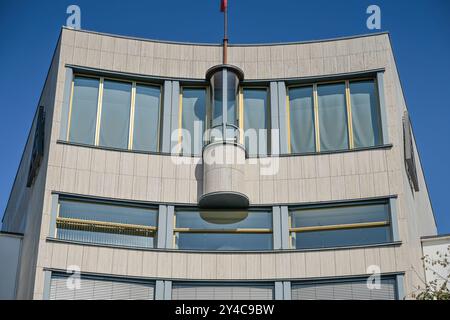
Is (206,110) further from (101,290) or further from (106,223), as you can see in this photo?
(101,290)

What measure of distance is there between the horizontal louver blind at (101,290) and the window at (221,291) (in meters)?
0.91

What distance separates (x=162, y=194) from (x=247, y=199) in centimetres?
272

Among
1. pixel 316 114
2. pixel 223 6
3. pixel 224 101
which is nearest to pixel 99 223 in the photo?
pixel 224 101

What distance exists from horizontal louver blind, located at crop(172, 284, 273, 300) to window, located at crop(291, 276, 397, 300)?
3.00ft

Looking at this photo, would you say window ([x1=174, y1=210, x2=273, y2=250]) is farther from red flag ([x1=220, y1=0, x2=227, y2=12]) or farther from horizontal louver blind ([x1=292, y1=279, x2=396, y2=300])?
red flag ([x1=220, y1=0, x2=227, y2=12])

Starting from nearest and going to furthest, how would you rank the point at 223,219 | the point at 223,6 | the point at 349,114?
1. the point at 223,219
2. the point at 349,114
3. the point at 223,6

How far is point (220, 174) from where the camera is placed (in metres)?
25.3

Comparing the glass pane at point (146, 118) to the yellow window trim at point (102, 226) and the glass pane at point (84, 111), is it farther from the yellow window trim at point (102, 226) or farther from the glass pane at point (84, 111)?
the yellow window trim at point (102, 226)

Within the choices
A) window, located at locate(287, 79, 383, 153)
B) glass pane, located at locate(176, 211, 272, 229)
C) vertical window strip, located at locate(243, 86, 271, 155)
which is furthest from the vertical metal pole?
glass pane, located at locate(176, 211, 272, 229)

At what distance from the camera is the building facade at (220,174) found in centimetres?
2416

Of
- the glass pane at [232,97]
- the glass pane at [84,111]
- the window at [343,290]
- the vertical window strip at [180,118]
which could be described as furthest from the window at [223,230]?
the glass pane at [84,111]

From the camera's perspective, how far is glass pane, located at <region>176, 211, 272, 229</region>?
2536cm

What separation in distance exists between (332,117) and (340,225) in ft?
12.8
